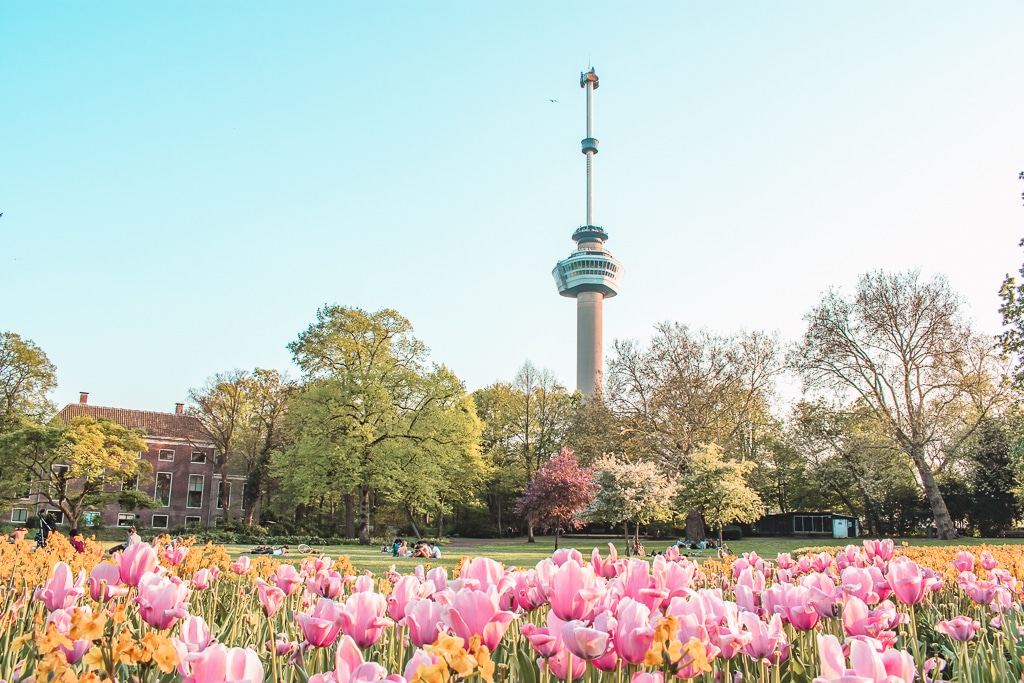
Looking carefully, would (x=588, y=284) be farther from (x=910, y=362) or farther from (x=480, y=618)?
(x=480, y=618)

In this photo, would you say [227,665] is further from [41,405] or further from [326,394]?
[41,405]

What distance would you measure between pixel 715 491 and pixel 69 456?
95.6 feet

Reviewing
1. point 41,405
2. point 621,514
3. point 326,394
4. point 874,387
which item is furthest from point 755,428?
point 41,405

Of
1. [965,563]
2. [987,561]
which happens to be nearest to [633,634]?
[965,563]

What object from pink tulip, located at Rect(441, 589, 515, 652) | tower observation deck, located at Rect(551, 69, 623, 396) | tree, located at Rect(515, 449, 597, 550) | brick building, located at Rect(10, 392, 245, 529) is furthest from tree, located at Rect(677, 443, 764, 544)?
tower observation deck, located at Rect(551, 69, 623, 396)

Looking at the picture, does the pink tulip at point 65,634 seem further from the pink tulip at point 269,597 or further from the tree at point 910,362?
the tree at point 910,362

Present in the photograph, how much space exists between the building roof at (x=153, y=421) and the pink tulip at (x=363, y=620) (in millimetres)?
56077

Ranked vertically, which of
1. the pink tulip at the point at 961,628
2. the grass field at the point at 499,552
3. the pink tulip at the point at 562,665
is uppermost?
the pink tulip at the point at 562,665

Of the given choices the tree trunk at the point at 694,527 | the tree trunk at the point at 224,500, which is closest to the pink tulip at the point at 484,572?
the tree trunk at the point at 694,527

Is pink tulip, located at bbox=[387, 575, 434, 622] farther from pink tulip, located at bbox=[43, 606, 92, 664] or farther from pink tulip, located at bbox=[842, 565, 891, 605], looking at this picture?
pink tulip, located at bbox=[842, 565, 891, 605]

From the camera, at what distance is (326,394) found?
109 feet

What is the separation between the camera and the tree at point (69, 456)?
35.1 m

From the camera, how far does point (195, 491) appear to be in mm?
54156

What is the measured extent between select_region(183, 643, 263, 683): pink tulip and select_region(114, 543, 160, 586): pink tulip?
6.71ft
